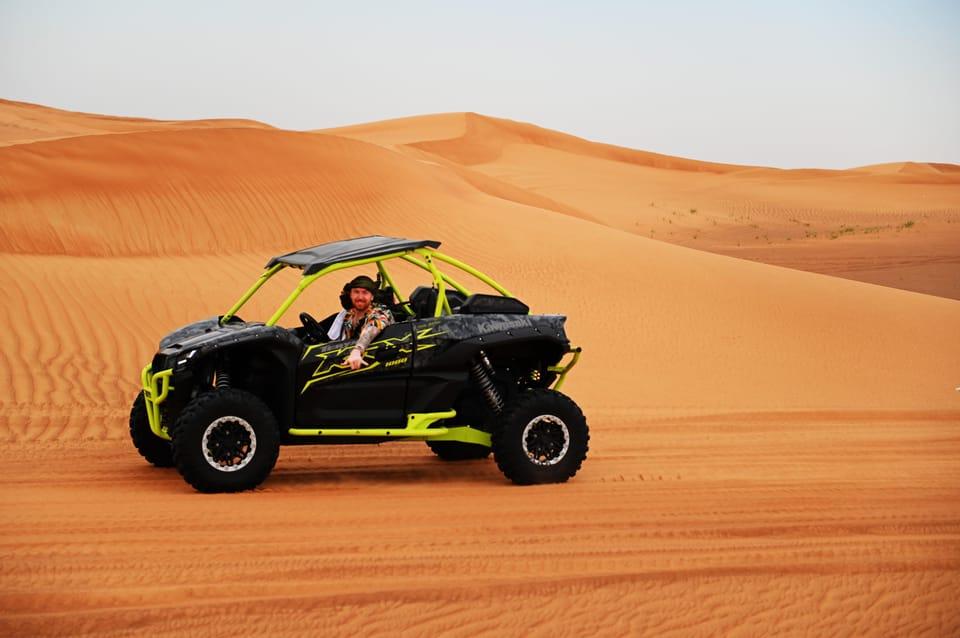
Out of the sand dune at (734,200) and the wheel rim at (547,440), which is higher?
the sand dune at (734,200)

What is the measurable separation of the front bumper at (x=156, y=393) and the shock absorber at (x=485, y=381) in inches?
79.4

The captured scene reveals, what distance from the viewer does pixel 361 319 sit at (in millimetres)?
8484

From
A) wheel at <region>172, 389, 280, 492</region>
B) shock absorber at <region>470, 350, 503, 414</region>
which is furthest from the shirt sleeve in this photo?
wheel at <region>172, 389, 280, 492</region>

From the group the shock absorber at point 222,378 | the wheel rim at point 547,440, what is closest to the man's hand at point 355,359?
the shock absorber at point 222,378

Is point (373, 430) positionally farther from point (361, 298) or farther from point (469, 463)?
point (469, 463)

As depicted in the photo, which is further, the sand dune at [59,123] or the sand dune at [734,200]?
the sand dune at [59,123]

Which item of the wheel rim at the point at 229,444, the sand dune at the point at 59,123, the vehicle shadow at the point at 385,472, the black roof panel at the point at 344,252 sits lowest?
the vehicle shadow at the point at 385,472

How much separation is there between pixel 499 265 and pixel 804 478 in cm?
1083

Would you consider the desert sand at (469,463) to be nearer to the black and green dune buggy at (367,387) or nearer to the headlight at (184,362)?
the black and green dune buggy at (367,387)

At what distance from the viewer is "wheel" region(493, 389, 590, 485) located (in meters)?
8.37

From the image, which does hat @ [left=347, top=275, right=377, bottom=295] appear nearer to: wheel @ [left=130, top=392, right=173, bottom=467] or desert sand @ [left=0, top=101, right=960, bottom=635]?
desert sand @ [left=0, top=101, right=960, bottom=635]

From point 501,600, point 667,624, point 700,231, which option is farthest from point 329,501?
point 700,231

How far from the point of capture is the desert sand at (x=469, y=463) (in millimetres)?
5562

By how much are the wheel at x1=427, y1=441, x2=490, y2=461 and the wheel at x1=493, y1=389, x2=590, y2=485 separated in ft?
4.37
